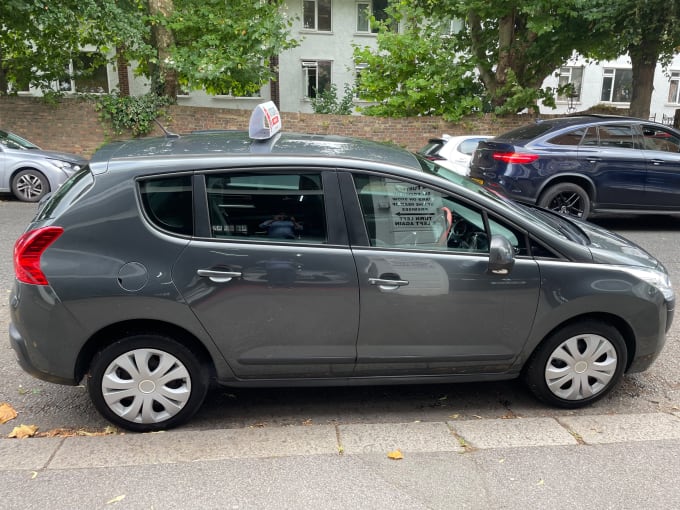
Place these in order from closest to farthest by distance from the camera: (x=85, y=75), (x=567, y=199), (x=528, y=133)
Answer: (x=567, y=199) < (x=528, y=133) < (x=85, y=75)

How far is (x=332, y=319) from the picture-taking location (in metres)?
3.24

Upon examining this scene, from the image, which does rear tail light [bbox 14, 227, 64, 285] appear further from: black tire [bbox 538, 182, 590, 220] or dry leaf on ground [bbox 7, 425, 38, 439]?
black tire [bbox 538, 182, 590, 220]

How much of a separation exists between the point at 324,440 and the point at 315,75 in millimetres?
23384

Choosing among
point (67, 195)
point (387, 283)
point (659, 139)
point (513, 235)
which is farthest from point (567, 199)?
point (67, 195)

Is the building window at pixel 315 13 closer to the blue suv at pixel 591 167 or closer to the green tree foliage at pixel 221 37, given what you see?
the green tree foliage at pixel 221 37

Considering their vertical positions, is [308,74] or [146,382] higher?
[308,74]

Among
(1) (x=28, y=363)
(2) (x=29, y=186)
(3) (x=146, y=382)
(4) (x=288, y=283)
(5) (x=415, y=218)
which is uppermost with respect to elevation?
(5) (x=415, y=218)

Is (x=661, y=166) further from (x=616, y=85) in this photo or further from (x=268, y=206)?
(x=616, y=85)

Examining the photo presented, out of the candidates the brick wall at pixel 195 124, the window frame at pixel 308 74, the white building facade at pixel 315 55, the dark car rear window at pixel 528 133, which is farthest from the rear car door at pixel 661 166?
the window frame at pixel 308 74

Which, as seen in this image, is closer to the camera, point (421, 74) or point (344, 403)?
point (344, 403)

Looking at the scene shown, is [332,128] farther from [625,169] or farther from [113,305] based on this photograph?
[113,305]

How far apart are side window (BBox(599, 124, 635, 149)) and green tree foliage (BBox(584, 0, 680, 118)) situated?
4418mm

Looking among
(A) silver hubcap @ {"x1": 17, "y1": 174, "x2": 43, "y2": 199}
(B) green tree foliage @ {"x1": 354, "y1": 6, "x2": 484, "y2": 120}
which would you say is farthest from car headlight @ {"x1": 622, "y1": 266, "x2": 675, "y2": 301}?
(B) green tree foliage @ {"x1": 354, "y1": 6, "x2": 484, "y2": 120}

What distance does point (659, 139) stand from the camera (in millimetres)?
8648
